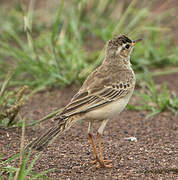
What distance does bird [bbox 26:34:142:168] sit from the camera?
14.9 ft

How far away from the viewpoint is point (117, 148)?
5398mm

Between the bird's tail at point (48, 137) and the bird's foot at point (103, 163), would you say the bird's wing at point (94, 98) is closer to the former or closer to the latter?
Result: the bird's tail at point (48, 137)

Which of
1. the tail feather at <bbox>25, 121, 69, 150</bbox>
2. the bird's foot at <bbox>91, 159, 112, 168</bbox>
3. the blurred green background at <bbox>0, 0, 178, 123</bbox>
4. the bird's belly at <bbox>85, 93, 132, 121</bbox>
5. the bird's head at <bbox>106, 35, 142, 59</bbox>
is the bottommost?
the bird's foot at <bbox>91, 159, 112, 168</bbox>

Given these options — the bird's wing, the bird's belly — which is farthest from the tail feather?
the bird's belly

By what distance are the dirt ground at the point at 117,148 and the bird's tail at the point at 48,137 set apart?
377 mm

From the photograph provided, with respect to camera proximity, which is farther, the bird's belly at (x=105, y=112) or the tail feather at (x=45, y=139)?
the bird's belly at (x=105, y=112)

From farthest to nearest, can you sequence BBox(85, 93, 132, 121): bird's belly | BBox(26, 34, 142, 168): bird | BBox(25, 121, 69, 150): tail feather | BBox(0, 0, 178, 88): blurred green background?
BBox(0, 0, 178, 88): blurred green background, BBox(85, 93, 132, 121): bird's belly, BBox(26, 34, 142, 168): bird, BBox(25, 121, 69, 150): tail feather

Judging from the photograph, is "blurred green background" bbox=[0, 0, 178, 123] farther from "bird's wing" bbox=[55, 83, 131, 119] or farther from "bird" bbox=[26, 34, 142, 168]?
"bird's wing" bbox=[55, 83, 131, 119]

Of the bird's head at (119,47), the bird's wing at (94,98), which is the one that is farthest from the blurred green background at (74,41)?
the bird's wing at (94,98)

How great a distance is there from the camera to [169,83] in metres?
8.35

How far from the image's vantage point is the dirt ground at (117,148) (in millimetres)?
4620

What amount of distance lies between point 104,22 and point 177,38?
1.80 metres

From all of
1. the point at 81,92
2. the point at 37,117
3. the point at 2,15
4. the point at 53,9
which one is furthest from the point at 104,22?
the point at 81,92

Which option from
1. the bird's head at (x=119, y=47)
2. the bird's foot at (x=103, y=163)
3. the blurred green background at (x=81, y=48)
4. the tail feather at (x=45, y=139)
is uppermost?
the blurred green background at (x=81, y=48)
